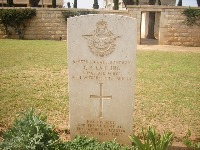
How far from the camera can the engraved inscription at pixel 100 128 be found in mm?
3764

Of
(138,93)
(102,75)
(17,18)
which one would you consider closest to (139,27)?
(17,18)

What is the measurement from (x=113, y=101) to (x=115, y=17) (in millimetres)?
1214

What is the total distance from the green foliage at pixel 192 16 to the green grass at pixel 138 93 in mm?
7440

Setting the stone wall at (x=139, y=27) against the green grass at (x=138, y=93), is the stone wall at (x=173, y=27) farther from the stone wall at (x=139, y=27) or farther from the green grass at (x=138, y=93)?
the green grass at (x=138, y=93)

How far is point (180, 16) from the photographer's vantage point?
16906 millimetres

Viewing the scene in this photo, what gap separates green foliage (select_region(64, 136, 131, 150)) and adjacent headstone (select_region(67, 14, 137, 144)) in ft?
0.84

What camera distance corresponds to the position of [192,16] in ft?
54.5

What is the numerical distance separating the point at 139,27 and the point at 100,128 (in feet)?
46.2

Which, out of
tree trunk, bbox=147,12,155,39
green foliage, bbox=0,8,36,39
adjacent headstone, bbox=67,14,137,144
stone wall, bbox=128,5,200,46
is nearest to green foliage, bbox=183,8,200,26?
stone wall, bbox=128,5,200,46

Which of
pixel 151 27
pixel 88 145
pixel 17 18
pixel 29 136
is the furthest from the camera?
pixel 151 27

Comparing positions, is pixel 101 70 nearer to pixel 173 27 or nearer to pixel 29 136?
pixel 29 136

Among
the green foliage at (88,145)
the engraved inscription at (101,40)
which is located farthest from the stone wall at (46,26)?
the green foliage at (88,145)

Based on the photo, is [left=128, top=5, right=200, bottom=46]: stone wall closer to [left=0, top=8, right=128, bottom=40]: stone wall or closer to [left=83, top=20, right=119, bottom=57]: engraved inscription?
[left=0, top=8, right=128, bottom=40]: stone wall

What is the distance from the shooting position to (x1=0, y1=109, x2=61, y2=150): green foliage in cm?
280
